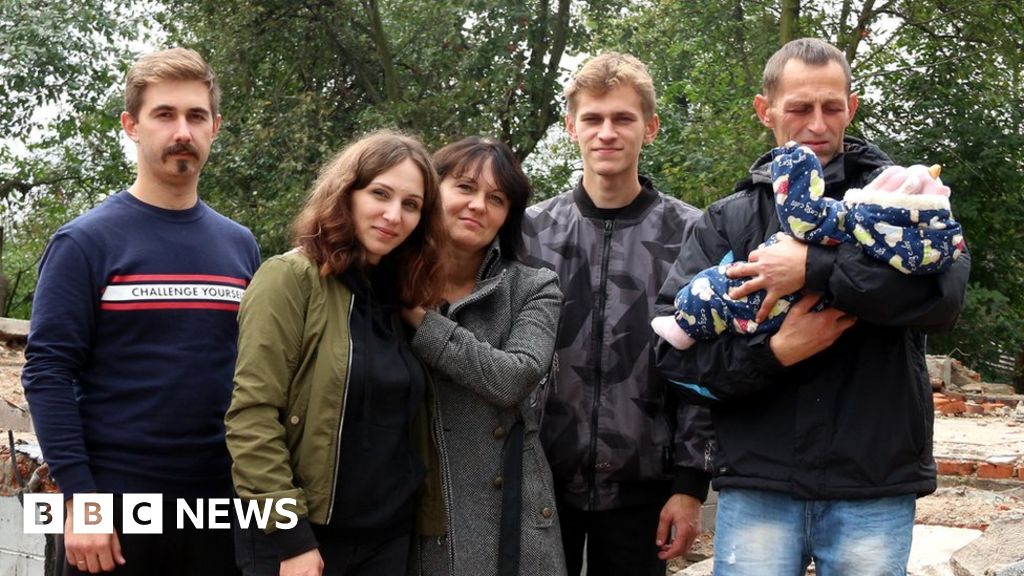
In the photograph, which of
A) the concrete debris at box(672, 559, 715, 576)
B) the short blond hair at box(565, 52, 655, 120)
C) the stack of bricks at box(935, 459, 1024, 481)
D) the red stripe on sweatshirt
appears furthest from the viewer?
the stack of bricks at box(935, 459, 1024, 481)

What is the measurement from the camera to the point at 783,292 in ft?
8.45

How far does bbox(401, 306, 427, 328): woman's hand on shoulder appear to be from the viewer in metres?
2.89

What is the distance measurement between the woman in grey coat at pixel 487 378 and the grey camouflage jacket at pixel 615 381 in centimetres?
20

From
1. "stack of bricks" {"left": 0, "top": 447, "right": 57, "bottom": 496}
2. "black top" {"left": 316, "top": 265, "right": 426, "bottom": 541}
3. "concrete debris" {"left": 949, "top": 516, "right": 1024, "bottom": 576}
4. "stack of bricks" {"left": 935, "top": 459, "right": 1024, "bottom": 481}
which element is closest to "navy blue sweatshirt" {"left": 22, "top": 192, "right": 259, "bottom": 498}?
"black top" {"left": 316, "top": 265, "right": 426, "bottom": 541}

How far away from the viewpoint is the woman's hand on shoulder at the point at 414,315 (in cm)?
289

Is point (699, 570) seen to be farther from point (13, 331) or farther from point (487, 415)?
point (13, 331)

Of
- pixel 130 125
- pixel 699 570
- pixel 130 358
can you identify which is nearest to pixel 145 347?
pixel 130 358

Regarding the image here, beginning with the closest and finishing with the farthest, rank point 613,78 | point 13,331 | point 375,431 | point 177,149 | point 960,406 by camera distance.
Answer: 1. point 375,431
2. point 177,149
3. point 613,78
4. point 960,406
5. point 13,331

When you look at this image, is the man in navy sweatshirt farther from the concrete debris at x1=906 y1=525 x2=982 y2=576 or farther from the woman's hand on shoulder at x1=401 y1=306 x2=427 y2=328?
the concrete debris at x1=906 y1=525 x2=982 y2=576

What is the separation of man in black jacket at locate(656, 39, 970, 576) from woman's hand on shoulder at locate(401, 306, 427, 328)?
0.64 meters

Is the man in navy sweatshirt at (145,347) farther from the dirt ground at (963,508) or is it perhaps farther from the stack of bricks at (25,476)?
the dirt ground at (963,508)

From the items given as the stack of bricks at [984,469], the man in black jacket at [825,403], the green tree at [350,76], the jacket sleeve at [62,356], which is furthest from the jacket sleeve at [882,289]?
the green tree at [350,76]

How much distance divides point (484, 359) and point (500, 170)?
22.6 inches

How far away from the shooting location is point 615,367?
3246 mm
